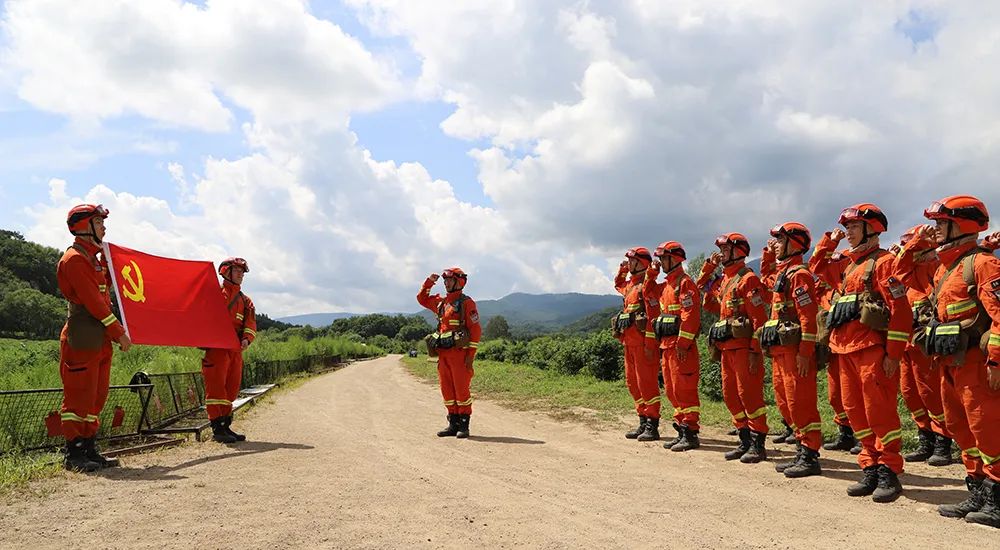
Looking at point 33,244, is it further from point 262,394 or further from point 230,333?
point 230,333

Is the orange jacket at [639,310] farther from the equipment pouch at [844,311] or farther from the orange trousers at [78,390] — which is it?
the orange trousers at [78,390]

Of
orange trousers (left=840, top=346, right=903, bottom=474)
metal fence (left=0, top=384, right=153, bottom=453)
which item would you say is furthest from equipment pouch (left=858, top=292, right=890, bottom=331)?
metal fence (left=0, top=384, right=153, bottom=453)

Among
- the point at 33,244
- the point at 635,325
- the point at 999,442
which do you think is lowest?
the point at 999,442

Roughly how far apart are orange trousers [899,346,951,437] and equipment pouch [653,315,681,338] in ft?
8.41

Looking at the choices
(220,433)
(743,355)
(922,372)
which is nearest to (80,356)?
(220,433)

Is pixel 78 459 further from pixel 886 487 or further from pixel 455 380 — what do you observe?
pixel 886 487

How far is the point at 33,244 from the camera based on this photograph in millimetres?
70562

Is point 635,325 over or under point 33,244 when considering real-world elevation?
under

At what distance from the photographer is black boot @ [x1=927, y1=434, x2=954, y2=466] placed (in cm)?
676

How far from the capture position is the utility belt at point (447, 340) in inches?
358

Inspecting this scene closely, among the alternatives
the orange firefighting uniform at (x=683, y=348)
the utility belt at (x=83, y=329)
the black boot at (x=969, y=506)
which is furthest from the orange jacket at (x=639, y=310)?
the utility belt at (x=83, y=329)

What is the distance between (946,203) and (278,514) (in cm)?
608

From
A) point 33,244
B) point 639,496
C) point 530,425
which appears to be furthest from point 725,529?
point 33,244

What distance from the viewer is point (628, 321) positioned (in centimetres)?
896
